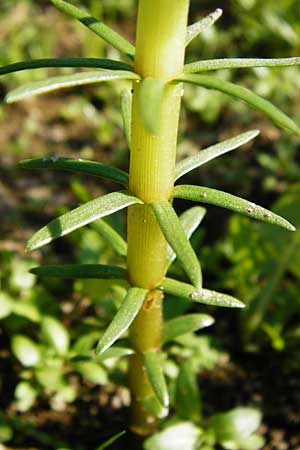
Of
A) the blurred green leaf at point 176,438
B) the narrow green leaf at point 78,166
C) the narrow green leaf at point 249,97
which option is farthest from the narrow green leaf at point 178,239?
the blurred green leaf at point 176,438

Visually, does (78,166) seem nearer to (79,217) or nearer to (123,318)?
(79,217)

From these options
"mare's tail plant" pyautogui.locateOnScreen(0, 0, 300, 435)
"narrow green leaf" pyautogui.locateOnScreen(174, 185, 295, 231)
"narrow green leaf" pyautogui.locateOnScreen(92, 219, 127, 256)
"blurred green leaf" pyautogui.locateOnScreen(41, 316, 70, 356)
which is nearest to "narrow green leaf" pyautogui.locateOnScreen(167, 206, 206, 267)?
"mare's tail plant" pyautogui.locateOnScreen(0, 0, 300, 435)

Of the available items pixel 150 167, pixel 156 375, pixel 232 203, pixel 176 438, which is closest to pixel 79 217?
pixel 150 167

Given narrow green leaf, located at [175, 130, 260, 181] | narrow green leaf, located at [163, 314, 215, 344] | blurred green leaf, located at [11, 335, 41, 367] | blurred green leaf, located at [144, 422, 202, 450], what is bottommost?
blurred green leaf, located at [144, 422, 202, 450]

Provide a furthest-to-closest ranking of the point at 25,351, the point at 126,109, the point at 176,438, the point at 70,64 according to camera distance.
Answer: the point at 25,351
the point at 176,438
the point at 126,109
the point at 70,64

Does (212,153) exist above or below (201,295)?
above

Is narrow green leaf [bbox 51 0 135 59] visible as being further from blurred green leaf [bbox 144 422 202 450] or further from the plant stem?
blurred green leaf [bbox 144 422 202 450]

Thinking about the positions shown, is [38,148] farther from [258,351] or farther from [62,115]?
[258,351]
